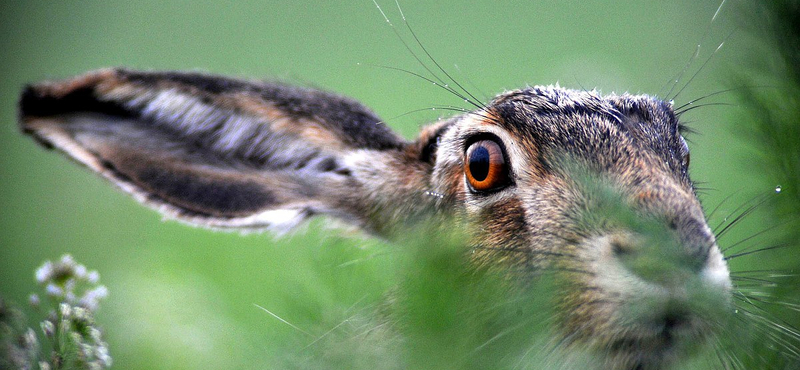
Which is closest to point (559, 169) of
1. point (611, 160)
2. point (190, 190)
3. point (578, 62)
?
point (611, 160)

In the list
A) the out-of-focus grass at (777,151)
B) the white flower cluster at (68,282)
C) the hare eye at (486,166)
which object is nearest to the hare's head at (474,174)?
the hare eye at (486,166)

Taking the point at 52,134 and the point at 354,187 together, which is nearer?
the point at 52,134

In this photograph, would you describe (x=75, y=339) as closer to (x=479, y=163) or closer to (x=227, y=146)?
(x=479, y=163)

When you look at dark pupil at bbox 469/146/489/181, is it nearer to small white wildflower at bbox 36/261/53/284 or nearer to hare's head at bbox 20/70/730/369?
hare's head at bbox 20/70/730/369

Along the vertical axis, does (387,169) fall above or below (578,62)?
below

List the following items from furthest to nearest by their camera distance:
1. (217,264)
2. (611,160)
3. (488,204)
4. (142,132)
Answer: (217,264), (142,132), (488,204), (611,160)

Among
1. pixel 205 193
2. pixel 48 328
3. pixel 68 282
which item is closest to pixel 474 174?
pixel 205 193

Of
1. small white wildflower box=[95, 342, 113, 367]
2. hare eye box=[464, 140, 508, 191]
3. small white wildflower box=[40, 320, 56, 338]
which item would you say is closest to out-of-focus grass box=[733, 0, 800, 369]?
hare eye box=[464, 140, 508, 191]

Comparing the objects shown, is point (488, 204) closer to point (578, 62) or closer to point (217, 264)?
point (217, 264)
